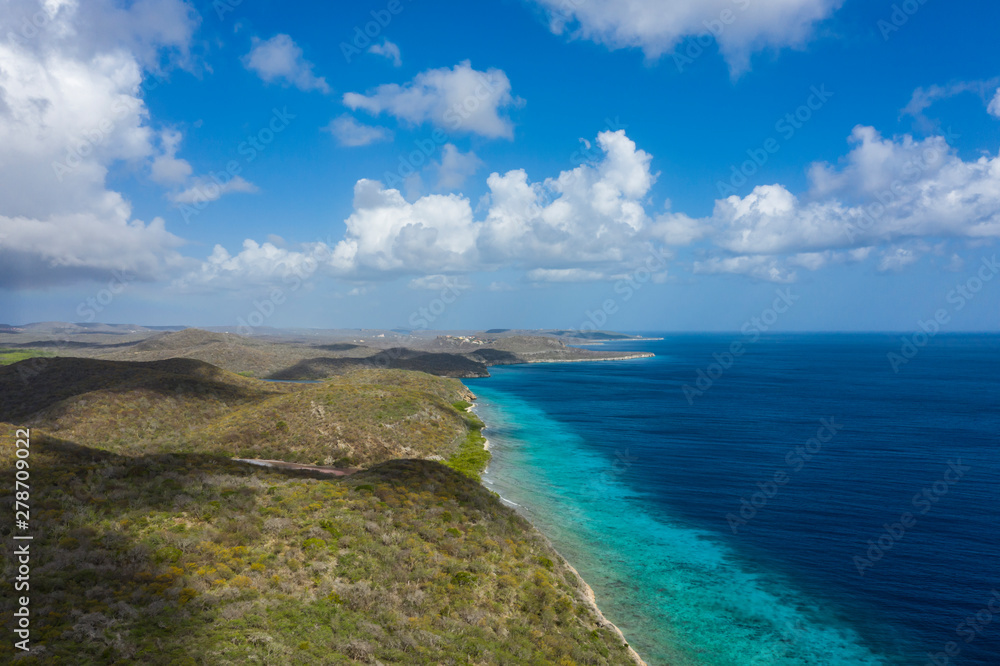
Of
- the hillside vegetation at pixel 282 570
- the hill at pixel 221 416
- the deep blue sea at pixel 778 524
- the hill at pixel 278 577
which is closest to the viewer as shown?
the hill at pixel 278 577

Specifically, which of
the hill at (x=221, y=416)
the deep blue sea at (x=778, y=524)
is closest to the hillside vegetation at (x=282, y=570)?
the deep blue sea at (x=778, y=524)

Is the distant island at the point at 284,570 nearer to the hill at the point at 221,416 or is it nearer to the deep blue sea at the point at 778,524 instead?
the deep blue sea at the point at 778,524

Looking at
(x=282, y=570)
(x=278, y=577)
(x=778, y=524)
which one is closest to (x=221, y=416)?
(x=282, y=570)

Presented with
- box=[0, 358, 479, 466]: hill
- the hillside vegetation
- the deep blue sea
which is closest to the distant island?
the hillside vegetation

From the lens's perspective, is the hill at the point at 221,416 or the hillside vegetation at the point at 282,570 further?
the hill at the point at 221,416

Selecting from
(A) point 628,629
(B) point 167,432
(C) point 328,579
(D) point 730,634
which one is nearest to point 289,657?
(C) point 328,579

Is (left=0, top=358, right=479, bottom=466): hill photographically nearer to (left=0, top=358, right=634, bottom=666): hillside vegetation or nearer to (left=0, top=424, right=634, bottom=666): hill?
(left=0, top=358, right=634, bottom=666): hillside vegetation

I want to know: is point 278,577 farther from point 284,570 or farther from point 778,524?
point 778,524
